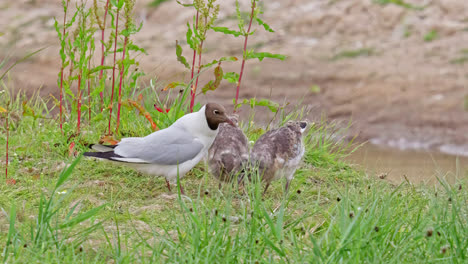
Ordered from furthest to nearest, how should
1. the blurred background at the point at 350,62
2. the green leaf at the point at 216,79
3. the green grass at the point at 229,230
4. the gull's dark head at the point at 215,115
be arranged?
the blurred background at the point at 350,62 → the green leaf at the point at 216,79 → the gull's dark head at the point at 215,115 → the green grass at the point at 229,230

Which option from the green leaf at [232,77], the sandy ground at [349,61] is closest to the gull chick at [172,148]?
the green leaf at [232,77]

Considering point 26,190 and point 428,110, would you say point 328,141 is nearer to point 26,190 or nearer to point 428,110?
point 26,190

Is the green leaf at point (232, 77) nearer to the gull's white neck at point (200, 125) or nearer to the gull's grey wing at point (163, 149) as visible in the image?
the gull's white neck at point (200, 125)

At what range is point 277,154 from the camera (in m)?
5.35

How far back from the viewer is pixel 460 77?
10.7 m

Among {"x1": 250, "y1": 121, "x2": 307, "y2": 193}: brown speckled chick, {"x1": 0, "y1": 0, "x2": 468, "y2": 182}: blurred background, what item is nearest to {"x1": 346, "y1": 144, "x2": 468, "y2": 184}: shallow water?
{"x1": 0, "y1": 0, "x2": 468, "y2": 182}: blurred background

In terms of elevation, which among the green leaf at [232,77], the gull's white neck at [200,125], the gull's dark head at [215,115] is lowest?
the gull's white neck at [200,125]

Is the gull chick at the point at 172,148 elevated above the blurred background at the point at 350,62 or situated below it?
above

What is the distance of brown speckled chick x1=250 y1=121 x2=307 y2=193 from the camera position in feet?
17.4

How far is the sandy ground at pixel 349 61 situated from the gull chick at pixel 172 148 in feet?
13.6

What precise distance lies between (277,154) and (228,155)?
32 cm

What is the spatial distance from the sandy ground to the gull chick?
4.15 meters

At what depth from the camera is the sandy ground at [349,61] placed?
1001 cm

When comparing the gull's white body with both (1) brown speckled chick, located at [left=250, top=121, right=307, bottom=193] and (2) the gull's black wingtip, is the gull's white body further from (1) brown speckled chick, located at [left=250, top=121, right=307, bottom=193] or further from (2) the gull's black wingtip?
(1) brown speckled chick, located at [left=250, top=121, right=307, bottom=193]
